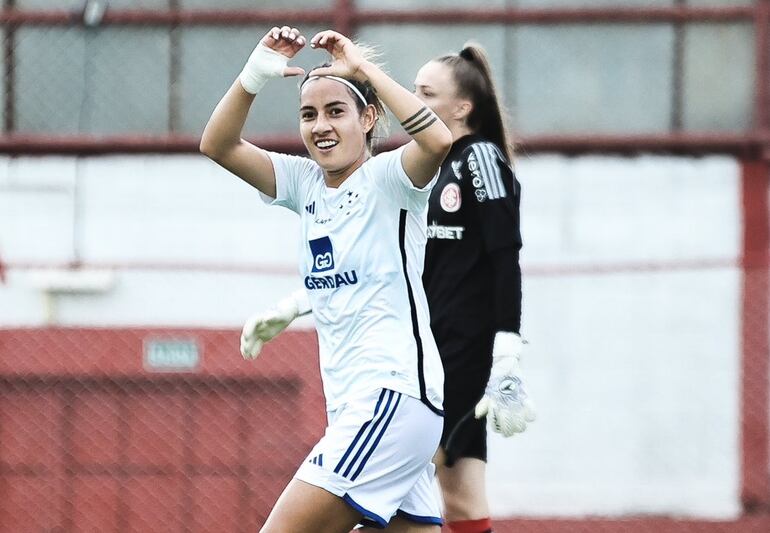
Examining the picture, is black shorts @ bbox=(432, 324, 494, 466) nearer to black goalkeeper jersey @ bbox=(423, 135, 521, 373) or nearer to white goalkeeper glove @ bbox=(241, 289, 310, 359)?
Result: black goalkeeper jersey @ bbox=(423, 135, 521, 373)

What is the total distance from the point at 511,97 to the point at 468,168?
142 inches

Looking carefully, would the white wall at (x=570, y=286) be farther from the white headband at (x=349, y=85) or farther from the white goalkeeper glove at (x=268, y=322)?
the white headband at (x=349, y=85)

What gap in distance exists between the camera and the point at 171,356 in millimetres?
7020

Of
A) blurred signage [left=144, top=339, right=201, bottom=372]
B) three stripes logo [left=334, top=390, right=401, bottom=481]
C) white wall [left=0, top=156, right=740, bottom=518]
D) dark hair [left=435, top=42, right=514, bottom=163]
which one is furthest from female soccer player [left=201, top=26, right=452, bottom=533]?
blurred signage [left=144, top=339, right=201, bottom=372]

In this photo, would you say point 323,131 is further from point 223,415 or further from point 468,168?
point 223,415

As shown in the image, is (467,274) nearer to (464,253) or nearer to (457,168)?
(464,253)

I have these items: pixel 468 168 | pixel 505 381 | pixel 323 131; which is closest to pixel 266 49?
pixel 323 131

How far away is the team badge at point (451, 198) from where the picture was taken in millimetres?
4375

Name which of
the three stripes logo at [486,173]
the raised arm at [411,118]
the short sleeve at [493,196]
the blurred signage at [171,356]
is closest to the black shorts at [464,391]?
the short sleeve at [493,196]

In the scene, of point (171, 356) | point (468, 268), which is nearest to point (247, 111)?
point (468, 268)

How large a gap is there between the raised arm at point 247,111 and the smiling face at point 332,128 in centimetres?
9

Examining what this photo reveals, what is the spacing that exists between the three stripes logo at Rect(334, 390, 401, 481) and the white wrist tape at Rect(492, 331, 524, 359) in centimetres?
79

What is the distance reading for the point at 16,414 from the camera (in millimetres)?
6980

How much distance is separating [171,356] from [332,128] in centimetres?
364
